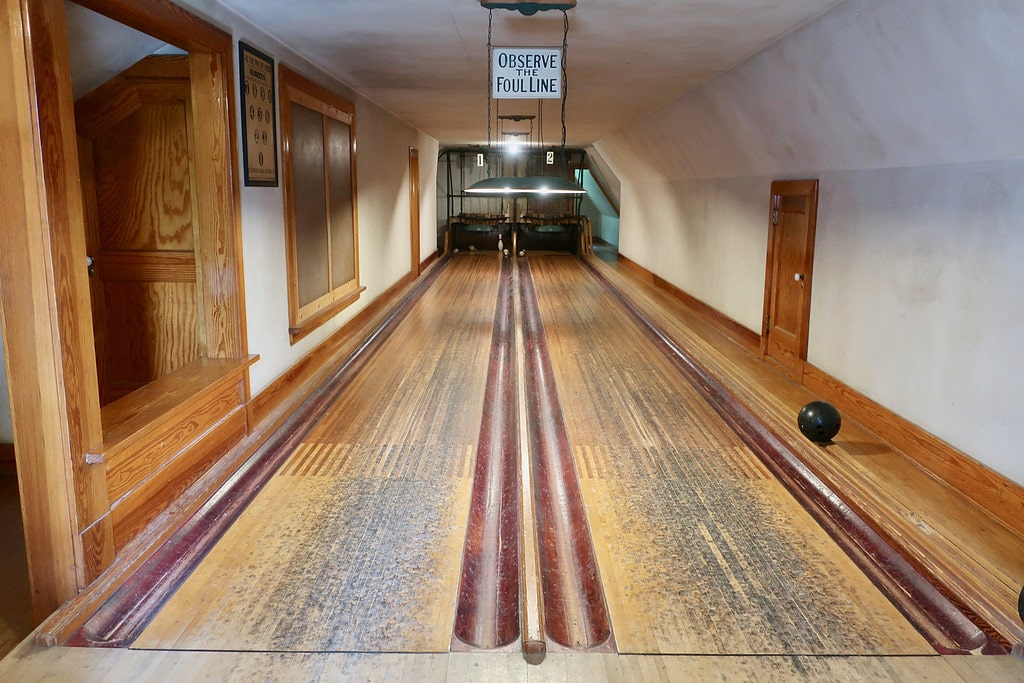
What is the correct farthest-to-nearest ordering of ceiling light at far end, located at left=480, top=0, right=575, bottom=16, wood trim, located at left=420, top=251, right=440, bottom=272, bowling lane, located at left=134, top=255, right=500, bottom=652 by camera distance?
wood trim, located at left=420, top=251, right=440, bottom=272 < ceiling light at far end, located at left=480, top=0, right=575, bottom=16 < bowling lane, located at left=134, top=255, right=500, bottom=652

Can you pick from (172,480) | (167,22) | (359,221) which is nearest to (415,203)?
(359,221)

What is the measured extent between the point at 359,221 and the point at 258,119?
114 inches

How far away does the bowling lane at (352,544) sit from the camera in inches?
98.6

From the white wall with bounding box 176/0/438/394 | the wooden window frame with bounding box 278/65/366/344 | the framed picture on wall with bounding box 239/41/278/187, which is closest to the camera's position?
the framed picture on wall with bounding box 239/41/278/187

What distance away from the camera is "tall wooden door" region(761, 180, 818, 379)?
5414 millimetres

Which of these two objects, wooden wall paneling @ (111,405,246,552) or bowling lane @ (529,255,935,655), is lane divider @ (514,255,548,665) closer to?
bowling lane @ (529,255,935,655)

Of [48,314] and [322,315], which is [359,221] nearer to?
[322,315]

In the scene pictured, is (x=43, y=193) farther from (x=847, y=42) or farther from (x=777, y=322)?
(x=777, y=322)

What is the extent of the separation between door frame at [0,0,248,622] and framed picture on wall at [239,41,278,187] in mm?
1340

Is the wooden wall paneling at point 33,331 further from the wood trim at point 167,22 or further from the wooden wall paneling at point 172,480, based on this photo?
the wood trim at point 167,22

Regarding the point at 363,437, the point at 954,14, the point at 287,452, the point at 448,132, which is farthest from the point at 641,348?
the point at 448,132

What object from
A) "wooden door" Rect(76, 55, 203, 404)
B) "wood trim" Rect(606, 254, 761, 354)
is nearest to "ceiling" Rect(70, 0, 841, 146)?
"wooden door" Rect(76, 55, 203, 404)

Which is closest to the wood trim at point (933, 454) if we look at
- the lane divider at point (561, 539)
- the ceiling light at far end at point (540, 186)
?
the lane divider at point (561, 539)

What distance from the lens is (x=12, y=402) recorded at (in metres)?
2.47
